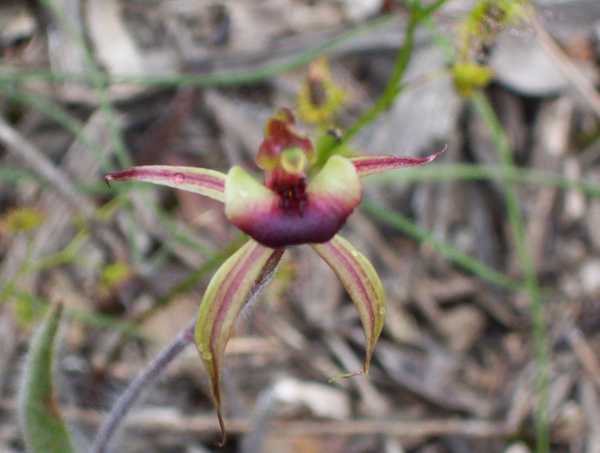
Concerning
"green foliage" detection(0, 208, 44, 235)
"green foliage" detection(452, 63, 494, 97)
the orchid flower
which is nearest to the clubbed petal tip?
the orchid flower

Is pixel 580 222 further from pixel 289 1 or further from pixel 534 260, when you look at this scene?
pixel 289 1

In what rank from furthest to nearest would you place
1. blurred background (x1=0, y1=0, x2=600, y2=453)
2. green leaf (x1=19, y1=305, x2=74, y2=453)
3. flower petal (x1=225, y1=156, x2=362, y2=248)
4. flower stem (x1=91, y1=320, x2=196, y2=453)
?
blurred background (x1=0, y1=0, x2=600, y2=453) → green leaf (x1=19, y1=305, x2=74, y2=453) → flower stem (x1=91, y1=320, x2=196, y2=453) → flower petal (x1=225, y1=156, x2=362, y2=248)

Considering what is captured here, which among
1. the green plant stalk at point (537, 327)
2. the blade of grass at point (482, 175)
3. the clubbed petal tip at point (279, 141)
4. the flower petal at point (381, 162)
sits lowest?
the green plant stalk at point (537, 327)

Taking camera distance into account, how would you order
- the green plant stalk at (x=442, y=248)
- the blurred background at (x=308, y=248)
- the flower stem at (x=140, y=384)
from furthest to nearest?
1. the blurred background at (x=308, y=248)
2. the green plant stalk at (x=442, y=248)
3. the flower stem at (x=140, y=384)

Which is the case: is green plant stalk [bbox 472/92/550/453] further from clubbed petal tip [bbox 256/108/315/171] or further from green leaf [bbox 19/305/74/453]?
green leaf [bbox 19/305/74/453]

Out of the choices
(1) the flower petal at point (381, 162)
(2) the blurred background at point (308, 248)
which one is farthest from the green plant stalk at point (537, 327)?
(1) the flower petal at point (381, 162)

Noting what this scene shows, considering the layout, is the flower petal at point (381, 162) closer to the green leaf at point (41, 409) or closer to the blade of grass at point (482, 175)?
the green leaf at point (41, 409)
